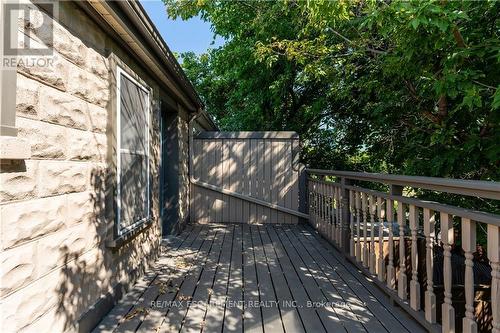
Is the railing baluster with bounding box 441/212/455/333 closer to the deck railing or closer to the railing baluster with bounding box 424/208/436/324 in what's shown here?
the deck railing

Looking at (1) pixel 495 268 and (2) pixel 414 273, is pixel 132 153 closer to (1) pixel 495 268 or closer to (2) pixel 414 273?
(2) pixel 414 273

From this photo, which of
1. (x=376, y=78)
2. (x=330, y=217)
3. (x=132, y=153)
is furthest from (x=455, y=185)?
(x=376, y=78)

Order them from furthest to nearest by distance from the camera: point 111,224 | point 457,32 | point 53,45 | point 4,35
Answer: point 457,32, point 111,224, point 53,45, point 4,35

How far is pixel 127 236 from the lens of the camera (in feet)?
9.12

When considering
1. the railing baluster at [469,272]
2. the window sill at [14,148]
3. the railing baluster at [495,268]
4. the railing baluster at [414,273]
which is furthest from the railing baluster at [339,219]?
the window sill at [14,148]

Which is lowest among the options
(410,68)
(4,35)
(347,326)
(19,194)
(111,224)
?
(347,326)

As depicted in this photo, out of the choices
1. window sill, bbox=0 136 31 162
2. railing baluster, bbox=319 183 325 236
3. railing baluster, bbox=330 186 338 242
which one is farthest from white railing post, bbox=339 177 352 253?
window sill, bbox=0 136 31 162

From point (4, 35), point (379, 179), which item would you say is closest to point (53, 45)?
point (4, 35)

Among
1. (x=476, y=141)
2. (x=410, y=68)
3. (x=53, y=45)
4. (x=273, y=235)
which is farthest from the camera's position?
(x=273, y=235)

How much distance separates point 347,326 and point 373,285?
2.94ft

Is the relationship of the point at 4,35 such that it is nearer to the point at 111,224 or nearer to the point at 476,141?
the point at 111,224

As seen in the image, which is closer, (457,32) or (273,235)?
(457,32)

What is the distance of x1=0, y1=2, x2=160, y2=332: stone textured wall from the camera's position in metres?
1.50

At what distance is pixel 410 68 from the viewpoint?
3.63 meters
